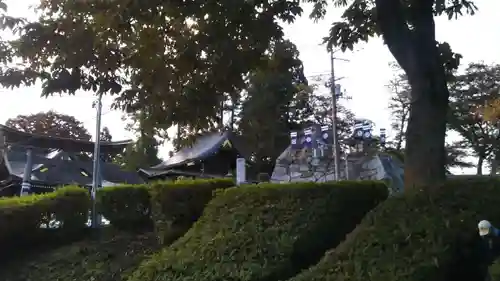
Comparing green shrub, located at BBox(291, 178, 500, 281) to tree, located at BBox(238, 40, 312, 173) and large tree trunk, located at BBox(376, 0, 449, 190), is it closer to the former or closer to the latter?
large tree trunk, located at BBox(376, 0, 449, 190)

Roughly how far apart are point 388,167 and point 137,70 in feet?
58.7

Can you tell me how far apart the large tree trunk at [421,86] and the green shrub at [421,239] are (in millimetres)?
369

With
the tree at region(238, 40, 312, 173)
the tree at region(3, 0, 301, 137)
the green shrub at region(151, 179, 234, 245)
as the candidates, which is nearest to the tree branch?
the tree at region(3, 0, 301, 137)

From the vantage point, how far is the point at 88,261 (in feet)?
25.2

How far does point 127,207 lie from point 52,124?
2543 cm

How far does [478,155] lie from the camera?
31344 millimetres

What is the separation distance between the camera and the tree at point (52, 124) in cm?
3083

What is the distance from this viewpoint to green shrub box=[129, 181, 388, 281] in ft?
19.2

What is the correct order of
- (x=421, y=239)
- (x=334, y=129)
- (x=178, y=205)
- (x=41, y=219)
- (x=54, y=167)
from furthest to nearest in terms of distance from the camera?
(x=334, y=129) → (x=54, y=167) → (x=41, y=219) → (x=178, y=205) → (x=421, y=239)

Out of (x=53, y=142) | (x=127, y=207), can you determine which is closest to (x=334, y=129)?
(x=53, y=142)

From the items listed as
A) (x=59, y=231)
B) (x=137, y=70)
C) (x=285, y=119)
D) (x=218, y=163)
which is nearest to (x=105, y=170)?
(x=218, y=163)

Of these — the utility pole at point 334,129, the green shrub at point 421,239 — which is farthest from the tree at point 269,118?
the green shrub at point 421,239

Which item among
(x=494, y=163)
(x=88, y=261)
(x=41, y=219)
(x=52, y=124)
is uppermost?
(x=52, y=124)

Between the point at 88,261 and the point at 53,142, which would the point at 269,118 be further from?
the point at 88,261
